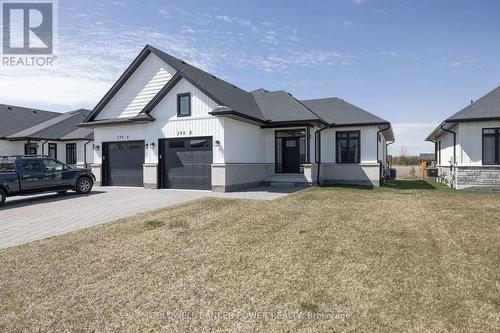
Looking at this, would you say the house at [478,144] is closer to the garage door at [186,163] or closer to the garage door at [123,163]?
the garage door at [186,163]

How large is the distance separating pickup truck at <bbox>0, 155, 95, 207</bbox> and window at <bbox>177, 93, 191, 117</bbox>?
544 cm

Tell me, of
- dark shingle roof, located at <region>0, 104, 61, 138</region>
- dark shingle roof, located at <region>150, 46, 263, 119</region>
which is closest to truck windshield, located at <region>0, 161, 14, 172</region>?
dark shingle roof, located at <region>150, 46, 263, 119</region>

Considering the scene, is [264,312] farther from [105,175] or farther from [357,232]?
Result: [105,175]

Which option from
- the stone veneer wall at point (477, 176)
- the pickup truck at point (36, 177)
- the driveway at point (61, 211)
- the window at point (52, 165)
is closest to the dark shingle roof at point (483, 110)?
the stone veneer wall at point (477, 176)

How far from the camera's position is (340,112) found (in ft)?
66.7

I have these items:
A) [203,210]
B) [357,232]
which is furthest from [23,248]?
[357,232]

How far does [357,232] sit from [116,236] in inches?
215

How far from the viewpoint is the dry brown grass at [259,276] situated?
3492mm

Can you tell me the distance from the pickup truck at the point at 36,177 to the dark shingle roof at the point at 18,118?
17575 millimetres

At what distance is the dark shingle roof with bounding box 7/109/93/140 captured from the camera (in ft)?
84.4

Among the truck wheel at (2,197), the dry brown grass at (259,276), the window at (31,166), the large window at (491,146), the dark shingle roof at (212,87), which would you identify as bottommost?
the dry brown grass at (259,276)

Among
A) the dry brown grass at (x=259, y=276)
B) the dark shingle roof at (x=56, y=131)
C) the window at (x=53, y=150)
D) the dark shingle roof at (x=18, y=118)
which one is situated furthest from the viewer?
the dark shingle roof at (x=18, y=118)

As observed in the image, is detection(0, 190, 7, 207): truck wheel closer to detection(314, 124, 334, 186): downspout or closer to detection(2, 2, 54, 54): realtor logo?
detection(2, 2, 54, 54): realtor logo

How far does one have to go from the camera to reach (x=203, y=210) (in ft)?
32.3
